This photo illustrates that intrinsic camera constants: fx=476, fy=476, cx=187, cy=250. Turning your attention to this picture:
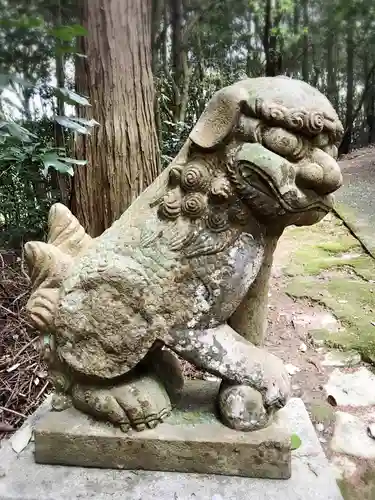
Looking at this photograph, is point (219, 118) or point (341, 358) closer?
point (219, 118)

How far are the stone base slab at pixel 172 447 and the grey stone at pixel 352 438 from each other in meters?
0.57

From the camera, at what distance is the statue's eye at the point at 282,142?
1039 mm

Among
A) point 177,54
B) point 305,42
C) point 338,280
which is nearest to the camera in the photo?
point 338,280

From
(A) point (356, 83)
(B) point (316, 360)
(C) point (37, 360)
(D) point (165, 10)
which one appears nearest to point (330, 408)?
(B) point (316, 360)

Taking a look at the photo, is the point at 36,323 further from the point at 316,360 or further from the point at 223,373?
the point at 316,360

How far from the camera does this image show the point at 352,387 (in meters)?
2.07

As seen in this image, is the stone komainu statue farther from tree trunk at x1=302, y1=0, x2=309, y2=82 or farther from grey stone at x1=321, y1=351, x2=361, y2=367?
tree trunk at x1=302, y1=0, x2=309, y2=82

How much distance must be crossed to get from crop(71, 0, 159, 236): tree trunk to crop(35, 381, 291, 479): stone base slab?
1.37 m

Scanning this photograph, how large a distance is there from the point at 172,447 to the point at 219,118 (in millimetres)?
785

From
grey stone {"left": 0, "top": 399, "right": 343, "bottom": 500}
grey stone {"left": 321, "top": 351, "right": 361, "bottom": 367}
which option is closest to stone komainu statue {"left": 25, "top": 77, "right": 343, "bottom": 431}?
grey stone {"left": 0, "top": 399, "right": 343, "bottom": 500}

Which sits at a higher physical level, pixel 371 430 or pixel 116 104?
pixel 116 104

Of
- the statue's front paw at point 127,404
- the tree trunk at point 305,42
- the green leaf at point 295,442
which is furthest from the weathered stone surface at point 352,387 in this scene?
the tree trunk at point 305,42

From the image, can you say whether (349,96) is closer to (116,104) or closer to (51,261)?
(116,104)

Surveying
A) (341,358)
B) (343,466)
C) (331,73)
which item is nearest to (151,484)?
(343,466)
